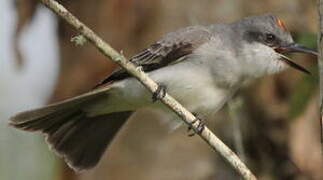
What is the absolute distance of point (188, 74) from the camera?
4684 mm

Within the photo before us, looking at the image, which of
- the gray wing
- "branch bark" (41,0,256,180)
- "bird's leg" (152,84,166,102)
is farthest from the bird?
"branch bark" (41,0,256,180)

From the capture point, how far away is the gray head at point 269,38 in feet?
15.8

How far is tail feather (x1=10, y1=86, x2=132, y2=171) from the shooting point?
4.89 meters

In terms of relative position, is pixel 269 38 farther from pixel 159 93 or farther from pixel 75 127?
pixel 75 127

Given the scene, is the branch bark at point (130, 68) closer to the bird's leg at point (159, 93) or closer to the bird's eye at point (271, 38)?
the bird's leg at point (159, 93)

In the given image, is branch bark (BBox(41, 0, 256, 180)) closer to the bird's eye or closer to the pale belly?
the pale belly

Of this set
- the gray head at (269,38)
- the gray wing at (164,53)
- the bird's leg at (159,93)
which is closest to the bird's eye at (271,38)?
the gray head at (269,38)

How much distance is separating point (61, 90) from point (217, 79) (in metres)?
1.89

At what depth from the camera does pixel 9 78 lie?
8.54m

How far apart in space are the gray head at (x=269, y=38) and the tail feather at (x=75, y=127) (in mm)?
841

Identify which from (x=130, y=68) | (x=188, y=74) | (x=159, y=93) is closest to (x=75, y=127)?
(x=188, y=74)

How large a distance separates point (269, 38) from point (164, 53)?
57cm

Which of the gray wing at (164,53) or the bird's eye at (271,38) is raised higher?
the gray wing at (164,53)

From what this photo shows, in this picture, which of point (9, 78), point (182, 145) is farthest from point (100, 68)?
point (9, 78)
